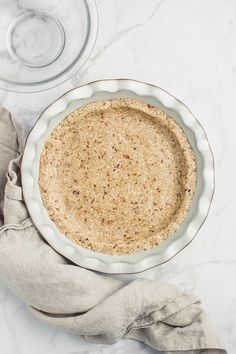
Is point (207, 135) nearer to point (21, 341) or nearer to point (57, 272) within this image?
point (57, 272)

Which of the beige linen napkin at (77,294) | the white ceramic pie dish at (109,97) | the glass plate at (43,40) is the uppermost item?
the glass plate at (43,40)

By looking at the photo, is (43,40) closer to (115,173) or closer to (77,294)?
(115,173)

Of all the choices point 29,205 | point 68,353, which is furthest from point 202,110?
point 68,353

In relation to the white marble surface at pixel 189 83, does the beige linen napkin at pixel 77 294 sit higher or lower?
lower

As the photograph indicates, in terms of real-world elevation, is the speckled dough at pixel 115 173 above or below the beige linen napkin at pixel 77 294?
above
